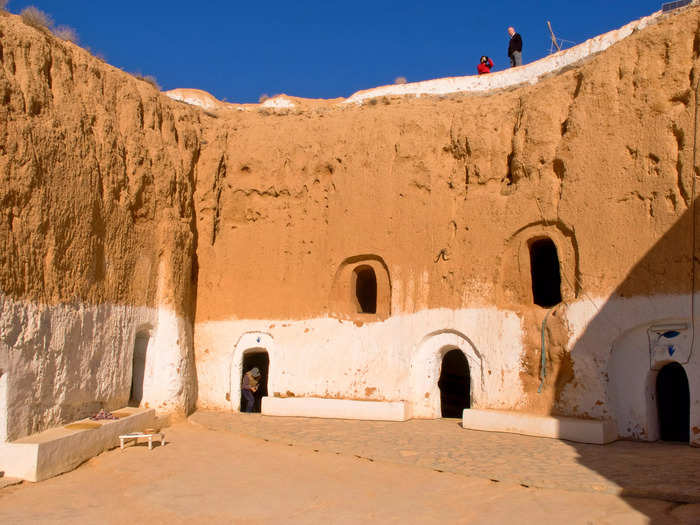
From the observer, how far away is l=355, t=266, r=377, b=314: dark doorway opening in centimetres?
1562

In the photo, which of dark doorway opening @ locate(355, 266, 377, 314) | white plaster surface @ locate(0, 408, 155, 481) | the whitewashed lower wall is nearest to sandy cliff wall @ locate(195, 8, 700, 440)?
the whitewashed lower wall

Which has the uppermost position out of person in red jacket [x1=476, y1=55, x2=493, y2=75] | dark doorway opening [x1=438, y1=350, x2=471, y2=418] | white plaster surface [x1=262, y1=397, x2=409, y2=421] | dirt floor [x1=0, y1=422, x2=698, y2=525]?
person in red jacket [x1=476, y1=55, x2=493, y2=75]

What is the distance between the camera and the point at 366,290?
16.5 meters

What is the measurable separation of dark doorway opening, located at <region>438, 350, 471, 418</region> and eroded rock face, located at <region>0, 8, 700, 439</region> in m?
3.10

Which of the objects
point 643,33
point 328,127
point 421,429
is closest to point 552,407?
point 421,429

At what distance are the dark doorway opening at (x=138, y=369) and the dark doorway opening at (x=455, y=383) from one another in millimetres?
7540

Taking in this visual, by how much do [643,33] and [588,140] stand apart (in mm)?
2119

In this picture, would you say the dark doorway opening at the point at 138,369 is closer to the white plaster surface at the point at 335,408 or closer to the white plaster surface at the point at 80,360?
the white plaster surface at the point at 80,360

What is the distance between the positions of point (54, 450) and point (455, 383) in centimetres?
1065

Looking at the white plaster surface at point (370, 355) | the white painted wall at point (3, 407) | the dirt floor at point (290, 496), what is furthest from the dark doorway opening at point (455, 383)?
the white painted wall at point (3, 407)

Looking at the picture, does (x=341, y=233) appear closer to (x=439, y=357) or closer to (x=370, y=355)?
(x=370, y=355)

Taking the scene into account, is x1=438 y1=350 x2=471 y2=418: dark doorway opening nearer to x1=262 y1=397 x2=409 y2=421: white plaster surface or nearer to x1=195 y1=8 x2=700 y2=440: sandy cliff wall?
x1=195 y1=8 x2=700 y2=440: sandy cliff wall

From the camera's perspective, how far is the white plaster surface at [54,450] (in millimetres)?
8477

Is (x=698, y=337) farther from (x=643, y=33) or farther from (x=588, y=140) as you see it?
(x=643, y=33)
